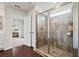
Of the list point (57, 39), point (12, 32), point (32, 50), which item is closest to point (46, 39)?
point (57, 39)

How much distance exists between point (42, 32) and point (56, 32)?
28 centimetres

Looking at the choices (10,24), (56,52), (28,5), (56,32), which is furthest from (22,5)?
(56,52)

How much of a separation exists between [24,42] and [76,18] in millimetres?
962

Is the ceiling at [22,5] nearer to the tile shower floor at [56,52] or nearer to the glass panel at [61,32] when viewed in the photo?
the glass panel at [61,32]

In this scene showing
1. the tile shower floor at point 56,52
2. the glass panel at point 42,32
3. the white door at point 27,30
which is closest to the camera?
the tile shower floor at point 56,52

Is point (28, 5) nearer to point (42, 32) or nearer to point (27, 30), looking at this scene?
point (27, 30)

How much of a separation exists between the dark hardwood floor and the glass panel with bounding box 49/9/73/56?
1.20 feet

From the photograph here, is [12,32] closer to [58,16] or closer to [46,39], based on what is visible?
[46,39]

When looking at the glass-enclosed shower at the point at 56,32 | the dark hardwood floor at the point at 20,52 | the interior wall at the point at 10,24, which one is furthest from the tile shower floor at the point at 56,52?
the interior wall at the point at 10,24

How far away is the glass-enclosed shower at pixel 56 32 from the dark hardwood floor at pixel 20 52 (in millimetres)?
249

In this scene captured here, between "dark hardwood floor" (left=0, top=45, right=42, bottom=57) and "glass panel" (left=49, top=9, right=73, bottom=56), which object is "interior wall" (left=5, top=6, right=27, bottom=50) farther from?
"glass panel" (left=49, top=9, right=73, bottom=56)

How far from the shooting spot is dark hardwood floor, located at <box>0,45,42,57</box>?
1682 millimetres

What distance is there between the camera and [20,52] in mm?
1740

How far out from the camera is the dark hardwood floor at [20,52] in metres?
1.68
